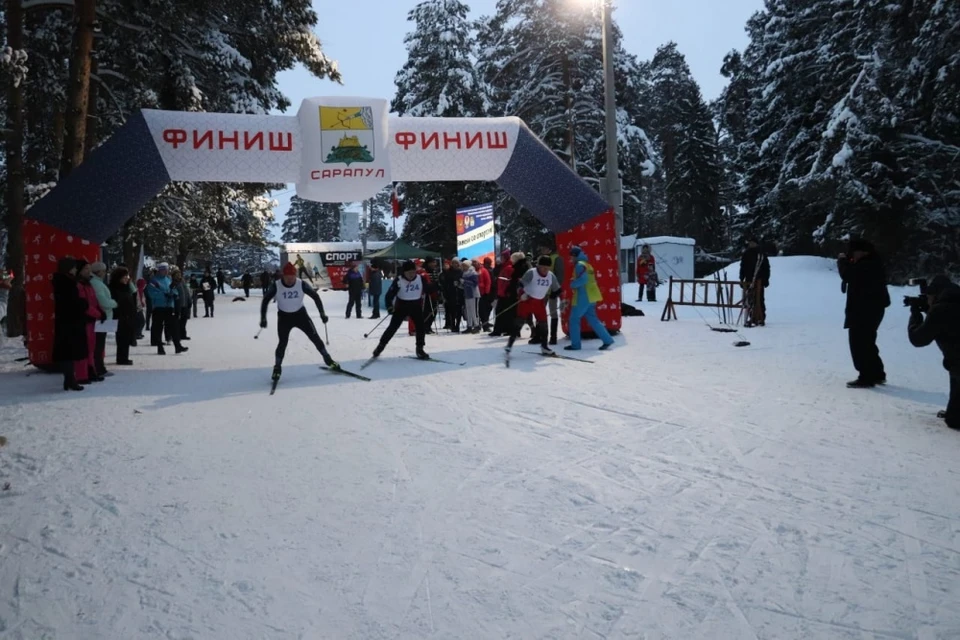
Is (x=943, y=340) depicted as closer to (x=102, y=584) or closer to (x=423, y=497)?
(x=423, y=497)

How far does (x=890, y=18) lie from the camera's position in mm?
14953

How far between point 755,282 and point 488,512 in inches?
477

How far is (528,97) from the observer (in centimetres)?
2956

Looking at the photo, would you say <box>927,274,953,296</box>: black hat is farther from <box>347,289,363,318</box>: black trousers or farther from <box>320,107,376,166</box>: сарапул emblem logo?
<box>347,289,363,318</box>: black trousers

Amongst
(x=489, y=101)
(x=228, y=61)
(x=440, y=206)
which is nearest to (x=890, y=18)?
(x=228, y=61)

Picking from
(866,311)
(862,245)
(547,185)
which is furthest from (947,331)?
(547,185)

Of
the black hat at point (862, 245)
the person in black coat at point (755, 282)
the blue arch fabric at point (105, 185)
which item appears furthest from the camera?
the person in black coat at point (755, 282)

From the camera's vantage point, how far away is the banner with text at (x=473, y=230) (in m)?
23.0

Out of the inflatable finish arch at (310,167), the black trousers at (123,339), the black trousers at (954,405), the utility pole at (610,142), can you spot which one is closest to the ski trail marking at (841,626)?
the black trousers at (954,405)

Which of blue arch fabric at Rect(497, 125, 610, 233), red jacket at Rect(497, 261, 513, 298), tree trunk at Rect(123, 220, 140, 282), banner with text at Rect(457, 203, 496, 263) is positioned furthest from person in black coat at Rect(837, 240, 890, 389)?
tree trunk at Rect(123, 220, 140, 282)

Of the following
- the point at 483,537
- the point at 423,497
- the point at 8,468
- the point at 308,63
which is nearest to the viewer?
the point at 483,537

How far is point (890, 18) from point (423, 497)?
633 inches

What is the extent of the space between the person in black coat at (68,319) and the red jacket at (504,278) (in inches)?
309

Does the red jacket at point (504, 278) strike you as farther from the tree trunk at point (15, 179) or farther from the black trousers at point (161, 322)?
the tree trunk at point (15, 179)
